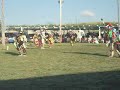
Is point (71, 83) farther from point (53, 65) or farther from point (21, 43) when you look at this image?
point (21, 43)

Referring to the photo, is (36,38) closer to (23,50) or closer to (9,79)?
(23,50)

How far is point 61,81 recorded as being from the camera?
13.2 meters

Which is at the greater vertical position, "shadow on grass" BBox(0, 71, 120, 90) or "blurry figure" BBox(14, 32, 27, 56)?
"blurry figure" BBox(14, 32, 27, 56)

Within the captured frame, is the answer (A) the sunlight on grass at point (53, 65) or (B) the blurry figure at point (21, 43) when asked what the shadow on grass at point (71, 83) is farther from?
(B) the blurry figure at point (21, 43)

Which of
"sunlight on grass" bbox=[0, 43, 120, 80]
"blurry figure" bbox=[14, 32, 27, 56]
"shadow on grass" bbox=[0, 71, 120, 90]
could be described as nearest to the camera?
"shadow on grass" bbox=[0, 71, 120, 90]

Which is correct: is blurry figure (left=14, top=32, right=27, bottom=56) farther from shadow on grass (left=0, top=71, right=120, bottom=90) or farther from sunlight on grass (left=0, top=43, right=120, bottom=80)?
shadow on grass (left=0, top=71, right=120, bottom=90)

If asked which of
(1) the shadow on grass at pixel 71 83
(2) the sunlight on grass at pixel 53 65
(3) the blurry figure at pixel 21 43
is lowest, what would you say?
(2) the sunlight on grass at pixel 53 65

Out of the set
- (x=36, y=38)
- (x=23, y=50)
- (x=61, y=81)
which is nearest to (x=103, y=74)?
(x=61, y=81)

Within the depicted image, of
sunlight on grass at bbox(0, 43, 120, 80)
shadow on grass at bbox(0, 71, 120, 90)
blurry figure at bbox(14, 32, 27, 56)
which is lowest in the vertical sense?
sunlight on grass at bbox(0, 43, 120, 80)

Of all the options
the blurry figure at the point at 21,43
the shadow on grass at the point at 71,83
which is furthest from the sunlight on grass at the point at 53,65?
the blurry figure at the point at 21,43

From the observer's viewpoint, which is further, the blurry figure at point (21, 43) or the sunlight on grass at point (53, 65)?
the blurry figure at point (21, 43)

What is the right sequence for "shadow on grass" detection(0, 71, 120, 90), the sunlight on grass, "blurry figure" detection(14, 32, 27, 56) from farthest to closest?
"blurry figure" detection(14, 32, 27, 56) < the sunlight on grass < "shadow on grass" detection(0, 71, 120, 90)

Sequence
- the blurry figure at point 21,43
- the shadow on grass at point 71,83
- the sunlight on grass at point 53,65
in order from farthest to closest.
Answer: the blurry figure at point 21,43 < the sunlight on grass at point 53,65 < the shadow on grass at point 71,83

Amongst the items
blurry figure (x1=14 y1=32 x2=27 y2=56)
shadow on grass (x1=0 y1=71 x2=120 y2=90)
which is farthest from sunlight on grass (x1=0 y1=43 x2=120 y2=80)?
blurry figure (x1=14 y1=32 x2=27 y2=56)
